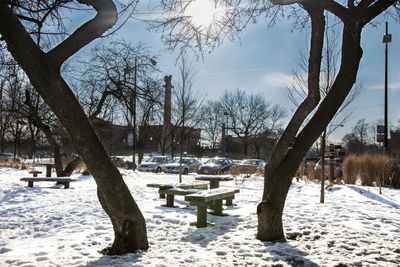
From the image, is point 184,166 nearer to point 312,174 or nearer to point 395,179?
point 312,174

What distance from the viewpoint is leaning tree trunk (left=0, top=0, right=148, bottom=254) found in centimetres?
548

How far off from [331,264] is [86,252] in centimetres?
314

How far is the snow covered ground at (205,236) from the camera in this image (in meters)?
5.76

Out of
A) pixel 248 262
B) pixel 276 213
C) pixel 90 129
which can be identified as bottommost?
pixel 248 262

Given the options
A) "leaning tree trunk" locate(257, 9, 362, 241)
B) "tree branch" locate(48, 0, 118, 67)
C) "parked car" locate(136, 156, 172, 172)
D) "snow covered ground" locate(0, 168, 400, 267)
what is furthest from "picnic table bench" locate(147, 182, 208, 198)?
"parked car" locate(136, 156, 172, 172)

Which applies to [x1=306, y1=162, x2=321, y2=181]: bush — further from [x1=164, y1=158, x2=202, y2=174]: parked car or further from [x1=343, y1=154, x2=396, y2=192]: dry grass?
[x1=164, y1=158, x2=202, y2=174]: parked car

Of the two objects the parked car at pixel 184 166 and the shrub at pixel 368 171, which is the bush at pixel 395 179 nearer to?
the shrub at pixel 368 171

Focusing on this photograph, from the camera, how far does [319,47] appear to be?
7.00 m

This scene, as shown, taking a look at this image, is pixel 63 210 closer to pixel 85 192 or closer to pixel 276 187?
pixel 85 192

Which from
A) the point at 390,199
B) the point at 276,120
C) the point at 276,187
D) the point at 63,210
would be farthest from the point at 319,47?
the point at 276,120

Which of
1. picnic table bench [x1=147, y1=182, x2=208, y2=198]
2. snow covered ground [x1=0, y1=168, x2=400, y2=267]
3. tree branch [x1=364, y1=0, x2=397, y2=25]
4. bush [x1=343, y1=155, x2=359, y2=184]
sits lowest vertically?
snow covered ground [x1=0, y1=168, x2=400, y2=267]

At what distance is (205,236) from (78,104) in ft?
9.72

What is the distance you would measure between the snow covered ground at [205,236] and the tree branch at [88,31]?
2.55 metres

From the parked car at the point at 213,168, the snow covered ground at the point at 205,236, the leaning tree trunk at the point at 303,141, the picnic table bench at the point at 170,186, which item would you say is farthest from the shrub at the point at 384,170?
the parked car at the point at 213,168
